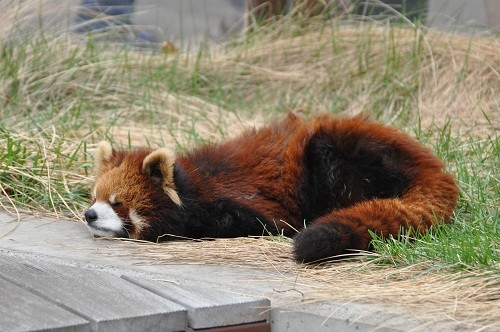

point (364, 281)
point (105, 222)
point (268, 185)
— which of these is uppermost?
point (364, 281)

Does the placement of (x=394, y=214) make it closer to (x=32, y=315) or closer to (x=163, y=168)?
(x=163, y=168)

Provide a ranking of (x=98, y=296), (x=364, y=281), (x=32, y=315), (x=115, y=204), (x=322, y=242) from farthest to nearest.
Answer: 1. (x=115, y=204)
2. (x=322, y=242)
3. (x=364, y=281)
4. (x=98, y=296)
5. (x=32, y=315)

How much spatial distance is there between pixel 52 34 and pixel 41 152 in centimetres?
223

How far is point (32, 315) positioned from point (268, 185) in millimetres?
1966

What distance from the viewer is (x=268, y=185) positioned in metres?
4.73

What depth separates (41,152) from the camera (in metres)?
5.59

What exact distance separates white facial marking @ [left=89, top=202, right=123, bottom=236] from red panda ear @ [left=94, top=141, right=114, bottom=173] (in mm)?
381

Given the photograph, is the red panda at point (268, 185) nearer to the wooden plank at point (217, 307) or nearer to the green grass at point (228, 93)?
the green grass at point (228, 93)

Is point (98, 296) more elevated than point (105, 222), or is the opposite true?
point (98, 296)

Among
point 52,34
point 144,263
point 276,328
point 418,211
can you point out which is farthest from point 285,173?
point 52,34

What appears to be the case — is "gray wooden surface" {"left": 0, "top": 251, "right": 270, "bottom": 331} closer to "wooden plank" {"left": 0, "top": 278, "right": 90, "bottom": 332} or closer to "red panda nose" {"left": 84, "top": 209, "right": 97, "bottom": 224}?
"wooden plank" {"left": 0, "top": 278, "right": 90, "bottom": 332}

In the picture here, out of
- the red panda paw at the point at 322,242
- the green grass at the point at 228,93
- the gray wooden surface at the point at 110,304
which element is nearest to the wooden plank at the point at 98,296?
the gray wooden surface at the point at 110,304

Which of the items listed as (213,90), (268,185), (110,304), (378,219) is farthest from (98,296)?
(213,90)

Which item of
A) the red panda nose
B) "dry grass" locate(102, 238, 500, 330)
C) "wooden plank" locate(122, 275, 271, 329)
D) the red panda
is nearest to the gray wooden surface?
"wooden plank" locate(122, 275, 271, 329)
